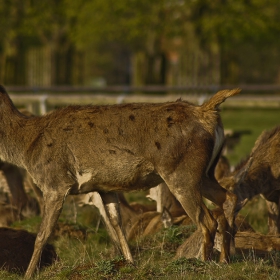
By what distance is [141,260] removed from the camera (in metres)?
9.39

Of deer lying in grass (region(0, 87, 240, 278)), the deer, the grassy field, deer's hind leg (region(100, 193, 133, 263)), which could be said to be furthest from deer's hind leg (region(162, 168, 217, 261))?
the deer

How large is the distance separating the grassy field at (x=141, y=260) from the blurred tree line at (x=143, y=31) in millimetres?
18823

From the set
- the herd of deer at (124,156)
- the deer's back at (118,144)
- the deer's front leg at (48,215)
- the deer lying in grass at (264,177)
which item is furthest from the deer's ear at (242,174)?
the deer's front leg at (48,215)

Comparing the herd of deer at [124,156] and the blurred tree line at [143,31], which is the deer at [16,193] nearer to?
the herd of deer at [124,156]

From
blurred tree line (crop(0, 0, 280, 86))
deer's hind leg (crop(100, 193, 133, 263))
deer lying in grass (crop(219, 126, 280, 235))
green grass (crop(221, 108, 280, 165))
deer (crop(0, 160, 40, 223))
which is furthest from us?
blurred tree line (crop(0, 0, 280, 86))

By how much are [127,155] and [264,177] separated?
125 inches

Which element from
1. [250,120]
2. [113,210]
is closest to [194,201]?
[113,210]

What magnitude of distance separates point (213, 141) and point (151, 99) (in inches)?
613

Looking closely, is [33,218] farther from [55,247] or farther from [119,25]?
[119,25]

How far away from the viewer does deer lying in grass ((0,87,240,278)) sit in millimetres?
8484

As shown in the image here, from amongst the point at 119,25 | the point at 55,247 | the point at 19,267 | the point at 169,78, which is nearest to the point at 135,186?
the point at 19,267

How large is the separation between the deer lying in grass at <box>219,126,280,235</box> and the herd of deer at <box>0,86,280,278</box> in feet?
5.39

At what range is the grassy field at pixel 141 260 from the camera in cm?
782

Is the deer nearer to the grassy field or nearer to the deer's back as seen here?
the grassy field
